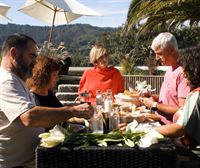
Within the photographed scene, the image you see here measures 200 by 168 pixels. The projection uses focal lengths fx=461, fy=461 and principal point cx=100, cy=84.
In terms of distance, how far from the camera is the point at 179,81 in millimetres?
4059

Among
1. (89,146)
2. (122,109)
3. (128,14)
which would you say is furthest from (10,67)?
(128,14)

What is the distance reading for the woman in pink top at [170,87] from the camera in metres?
3.93

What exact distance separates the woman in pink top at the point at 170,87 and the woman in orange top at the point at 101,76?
1.13 metres

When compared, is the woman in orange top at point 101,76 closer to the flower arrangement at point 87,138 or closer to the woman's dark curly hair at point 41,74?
the woman's dark curly hair at point 41,74

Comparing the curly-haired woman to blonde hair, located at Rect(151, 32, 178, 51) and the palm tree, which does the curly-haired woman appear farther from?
the palm tree

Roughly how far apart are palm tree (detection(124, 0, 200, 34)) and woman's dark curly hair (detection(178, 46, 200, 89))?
1137 cm

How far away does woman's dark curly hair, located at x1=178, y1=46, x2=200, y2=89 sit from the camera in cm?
300

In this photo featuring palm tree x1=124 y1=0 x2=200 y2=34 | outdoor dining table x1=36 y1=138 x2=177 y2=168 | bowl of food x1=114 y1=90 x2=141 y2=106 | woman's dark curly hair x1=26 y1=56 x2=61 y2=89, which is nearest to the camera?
outdoor dining table x1=36 y1=138 x2=177 y2=168

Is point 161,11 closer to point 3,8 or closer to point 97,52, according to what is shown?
point 3,8

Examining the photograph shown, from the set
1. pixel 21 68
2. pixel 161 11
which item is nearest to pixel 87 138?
pixel 21 68

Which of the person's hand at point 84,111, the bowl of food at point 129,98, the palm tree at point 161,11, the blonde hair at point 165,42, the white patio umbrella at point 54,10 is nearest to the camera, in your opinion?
the person's hand at point 84,111

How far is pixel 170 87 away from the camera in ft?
13.8

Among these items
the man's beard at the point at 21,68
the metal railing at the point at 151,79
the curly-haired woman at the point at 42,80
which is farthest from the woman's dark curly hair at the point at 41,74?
the metal railing at the point at 151,79

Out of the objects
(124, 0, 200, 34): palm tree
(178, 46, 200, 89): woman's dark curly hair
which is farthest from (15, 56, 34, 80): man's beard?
(124, 0, 200, 34): palm tree
